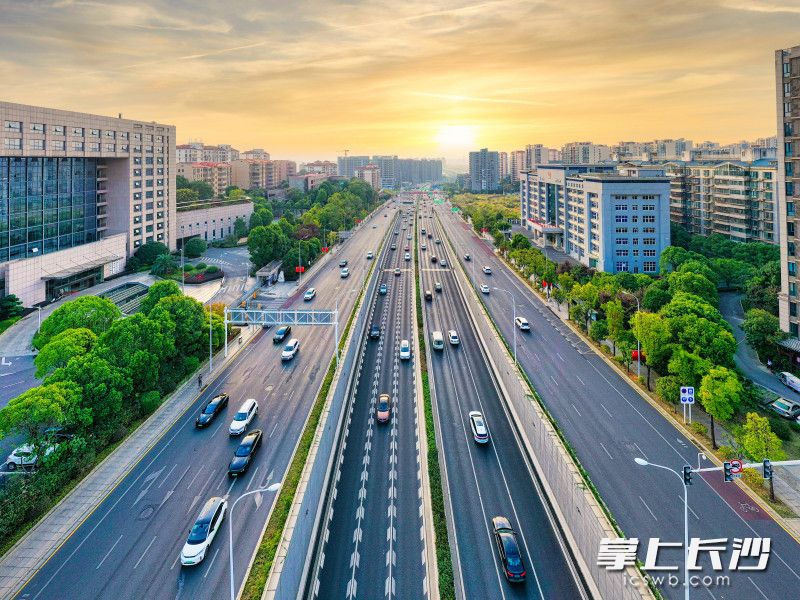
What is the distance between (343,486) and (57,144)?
70.0 meters

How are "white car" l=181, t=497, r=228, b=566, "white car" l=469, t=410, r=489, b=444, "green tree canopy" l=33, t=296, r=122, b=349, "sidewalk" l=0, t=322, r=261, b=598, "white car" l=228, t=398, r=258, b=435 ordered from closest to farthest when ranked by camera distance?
"white car" l=181, t=497, r=228, b=566
"sidewalk" l=0, t=322, r=261, b=598
"white car" l=469, t=410, r=489, b=444
"white car" l=228, t=398, r=258, b=435
"green tree canopy" l=33, t=296, r=122, b=349

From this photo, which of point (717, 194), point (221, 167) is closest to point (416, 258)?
point (717, 194)

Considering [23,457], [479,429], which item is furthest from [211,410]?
[479,429]

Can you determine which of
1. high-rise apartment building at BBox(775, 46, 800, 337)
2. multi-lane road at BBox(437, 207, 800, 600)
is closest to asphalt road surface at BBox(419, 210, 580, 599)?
multi-lane road at BBox(437, 207, 800, 600)

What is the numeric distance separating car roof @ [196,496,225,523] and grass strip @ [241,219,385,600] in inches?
116

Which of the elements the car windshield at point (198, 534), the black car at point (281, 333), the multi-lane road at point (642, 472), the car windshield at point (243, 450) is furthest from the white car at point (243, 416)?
the multi-lane road at point (642, 472)

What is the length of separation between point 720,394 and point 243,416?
34242mm

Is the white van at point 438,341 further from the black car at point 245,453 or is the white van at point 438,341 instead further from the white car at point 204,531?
the white car at point 204,531

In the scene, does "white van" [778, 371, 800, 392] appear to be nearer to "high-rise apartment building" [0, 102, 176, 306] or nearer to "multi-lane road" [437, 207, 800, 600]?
"multi-lane road" [437, 207, 800, 600]

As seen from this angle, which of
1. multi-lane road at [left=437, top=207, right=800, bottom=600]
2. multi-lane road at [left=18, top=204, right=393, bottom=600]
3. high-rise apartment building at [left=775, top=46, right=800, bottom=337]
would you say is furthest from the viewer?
high-rise apartment building at [left=775, top=46, right=800, bottom=337]

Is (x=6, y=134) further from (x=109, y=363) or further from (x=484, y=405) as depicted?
(x=484, y=405)

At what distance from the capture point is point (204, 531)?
22.8m

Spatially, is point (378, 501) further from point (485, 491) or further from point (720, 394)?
point (720, 394)

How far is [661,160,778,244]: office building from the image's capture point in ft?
270
